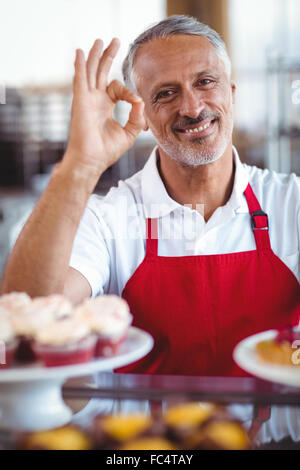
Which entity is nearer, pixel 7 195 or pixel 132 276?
pixel 132 276

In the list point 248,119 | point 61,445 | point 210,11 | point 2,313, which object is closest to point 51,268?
point 2,313

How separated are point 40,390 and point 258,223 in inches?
28.9

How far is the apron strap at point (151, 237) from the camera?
4.15 ft

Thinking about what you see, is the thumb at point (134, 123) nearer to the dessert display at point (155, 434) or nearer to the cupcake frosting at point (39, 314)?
the cupcake frosting at point (39, 314)

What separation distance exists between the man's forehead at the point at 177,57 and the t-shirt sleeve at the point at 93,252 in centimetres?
36

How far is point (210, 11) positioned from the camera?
671cm

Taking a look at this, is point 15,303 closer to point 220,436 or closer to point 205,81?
point 220,436

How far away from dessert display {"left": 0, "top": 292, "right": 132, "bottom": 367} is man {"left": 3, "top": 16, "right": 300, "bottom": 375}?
1.13 feet

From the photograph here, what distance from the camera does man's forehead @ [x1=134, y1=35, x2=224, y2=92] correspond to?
124 cm

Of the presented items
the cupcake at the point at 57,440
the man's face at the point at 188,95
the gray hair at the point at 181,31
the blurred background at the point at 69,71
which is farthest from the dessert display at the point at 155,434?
the blurred background at the point at 69,71

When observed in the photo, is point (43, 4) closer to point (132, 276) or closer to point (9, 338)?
point (132, 276)

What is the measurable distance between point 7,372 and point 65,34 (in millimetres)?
4900

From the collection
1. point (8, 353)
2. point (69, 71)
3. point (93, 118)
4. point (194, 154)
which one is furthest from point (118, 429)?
point (69, 71)

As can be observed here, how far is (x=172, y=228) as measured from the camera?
131 cm
